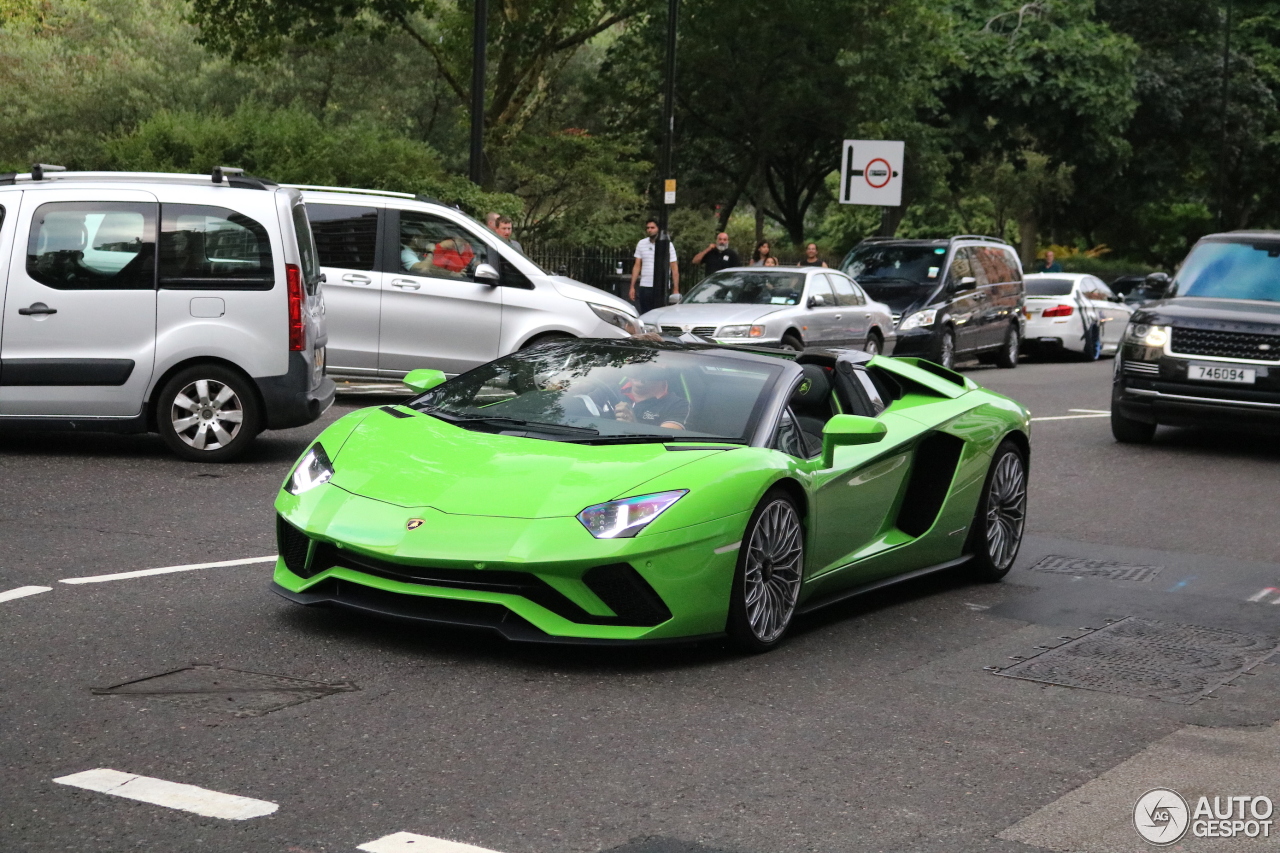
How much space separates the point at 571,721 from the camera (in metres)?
5.48

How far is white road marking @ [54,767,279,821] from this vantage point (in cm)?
442

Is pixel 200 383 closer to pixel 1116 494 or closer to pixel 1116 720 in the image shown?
pixel 1116 494

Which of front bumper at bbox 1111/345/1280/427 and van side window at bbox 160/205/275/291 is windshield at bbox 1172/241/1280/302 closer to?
front bumper at bbox 1111/345/1280/427

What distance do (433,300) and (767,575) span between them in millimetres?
9124

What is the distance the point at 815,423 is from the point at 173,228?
213 inches

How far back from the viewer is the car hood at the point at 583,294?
15.7 metres

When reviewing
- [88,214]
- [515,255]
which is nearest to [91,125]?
[515,255]

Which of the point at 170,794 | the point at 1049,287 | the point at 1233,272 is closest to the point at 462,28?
the point at 1049,287

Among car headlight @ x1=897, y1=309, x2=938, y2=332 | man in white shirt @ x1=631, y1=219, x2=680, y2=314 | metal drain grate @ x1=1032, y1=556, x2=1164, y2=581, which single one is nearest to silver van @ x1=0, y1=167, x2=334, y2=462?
metal drain grate @ x1=1032, y1=556, x2=1164, y2=581

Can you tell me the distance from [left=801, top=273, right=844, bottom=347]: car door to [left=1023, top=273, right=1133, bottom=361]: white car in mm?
8745

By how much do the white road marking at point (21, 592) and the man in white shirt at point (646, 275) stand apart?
16.9 meters

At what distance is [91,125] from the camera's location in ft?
119

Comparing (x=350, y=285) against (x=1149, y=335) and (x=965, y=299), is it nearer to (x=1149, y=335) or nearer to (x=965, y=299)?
(x=1149, y=335)

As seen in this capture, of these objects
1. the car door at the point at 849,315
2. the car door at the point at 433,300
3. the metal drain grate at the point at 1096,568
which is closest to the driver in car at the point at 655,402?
the metal drain grate at the point at 1096,568
